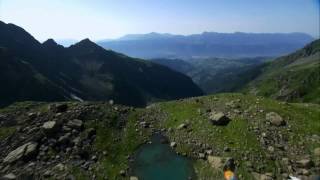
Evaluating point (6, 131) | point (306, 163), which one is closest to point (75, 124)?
point (6, 131)

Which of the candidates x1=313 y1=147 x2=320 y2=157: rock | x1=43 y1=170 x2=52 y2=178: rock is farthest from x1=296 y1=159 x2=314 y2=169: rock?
x1=43 y1=170 x2=52 y2=178: rock

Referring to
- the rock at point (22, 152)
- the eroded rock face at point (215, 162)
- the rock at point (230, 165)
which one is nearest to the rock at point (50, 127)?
the rock at point (22, 152)

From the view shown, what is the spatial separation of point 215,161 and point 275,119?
42.6 ft

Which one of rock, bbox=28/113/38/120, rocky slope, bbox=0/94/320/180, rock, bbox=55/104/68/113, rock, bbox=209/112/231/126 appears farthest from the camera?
rock, bbox=55/104/68/113

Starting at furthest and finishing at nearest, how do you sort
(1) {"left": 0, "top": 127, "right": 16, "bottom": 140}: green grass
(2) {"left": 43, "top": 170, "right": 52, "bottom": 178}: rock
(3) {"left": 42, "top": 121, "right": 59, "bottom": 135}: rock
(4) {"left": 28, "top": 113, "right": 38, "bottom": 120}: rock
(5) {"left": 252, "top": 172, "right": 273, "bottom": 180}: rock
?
(4) {"left": 28, "top": 113, "right": 38, "bottom": 120}: rock, (1) {"left": 0, "top": 127, "right": 16, "bottom": 140}: green grass, (3) {"left": 42, "top": 121, "right": 59, "bottom": 135}: rock, (2) {"left": 43, "top": 170, "right": 52, "bottom": 178}: rock, (5) {"left": 252, "top": 172, "right": 273, "bottom": 180}: rock

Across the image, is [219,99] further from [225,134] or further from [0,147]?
[0,147]

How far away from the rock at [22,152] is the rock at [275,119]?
1230 inches

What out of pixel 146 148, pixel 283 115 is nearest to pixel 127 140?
pixel 146 148

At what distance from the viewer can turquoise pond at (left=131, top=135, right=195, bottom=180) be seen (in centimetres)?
4609

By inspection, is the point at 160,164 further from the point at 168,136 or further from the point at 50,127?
the point at 50,127

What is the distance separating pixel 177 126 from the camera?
58.6m

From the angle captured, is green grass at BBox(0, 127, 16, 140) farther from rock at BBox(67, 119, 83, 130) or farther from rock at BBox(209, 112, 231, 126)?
rock at BBox(209, 112, 231, 126)

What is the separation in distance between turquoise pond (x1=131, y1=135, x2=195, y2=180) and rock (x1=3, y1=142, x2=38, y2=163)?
12645mm

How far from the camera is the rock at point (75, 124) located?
55719mm
